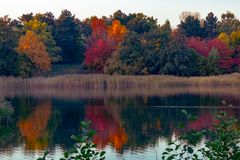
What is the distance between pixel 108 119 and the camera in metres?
27.4

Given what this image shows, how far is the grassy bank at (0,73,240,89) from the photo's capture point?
4956cm

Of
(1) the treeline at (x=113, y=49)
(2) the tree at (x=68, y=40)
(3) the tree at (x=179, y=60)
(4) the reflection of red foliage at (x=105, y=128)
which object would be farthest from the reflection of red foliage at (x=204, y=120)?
(2) the tree at (x=68, y=40)

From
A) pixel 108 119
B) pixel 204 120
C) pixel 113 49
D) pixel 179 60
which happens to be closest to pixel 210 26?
pixel 113 49

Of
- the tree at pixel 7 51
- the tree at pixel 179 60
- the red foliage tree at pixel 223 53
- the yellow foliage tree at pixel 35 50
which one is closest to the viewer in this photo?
the tree at pixel 7 51

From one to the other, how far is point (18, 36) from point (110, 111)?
32580 mm

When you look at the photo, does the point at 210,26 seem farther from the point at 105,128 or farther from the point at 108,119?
the point at 105,128

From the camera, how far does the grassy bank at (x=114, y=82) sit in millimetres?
49562

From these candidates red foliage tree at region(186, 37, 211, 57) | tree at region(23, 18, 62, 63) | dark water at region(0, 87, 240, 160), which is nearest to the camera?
dark water at region(0, 87, 240, 160)

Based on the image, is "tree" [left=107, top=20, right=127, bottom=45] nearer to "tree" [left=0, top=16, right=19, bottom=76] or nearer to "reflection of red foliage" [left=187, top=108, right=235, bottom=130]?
"tree" [left=0, top=16, right=19, bottom=76]

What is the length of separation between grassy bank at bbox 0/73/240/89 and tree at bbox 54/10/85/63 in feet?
46.2

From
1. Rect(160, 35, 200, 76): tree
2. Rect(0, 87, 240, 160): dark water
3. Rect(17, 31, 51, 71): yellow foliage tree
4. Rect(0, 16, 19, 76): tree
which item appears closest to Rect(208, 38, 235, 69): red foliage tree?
Rect(160, 35, 200, 76): tree

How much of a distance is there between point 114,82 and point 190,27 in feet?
75.3

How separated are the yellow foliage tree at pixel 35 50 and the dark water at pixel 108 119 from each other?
39.5 ft

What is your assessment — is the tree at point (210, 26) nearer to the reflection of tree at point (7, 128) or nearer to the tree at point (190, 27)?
the tree at point (190, 27)
